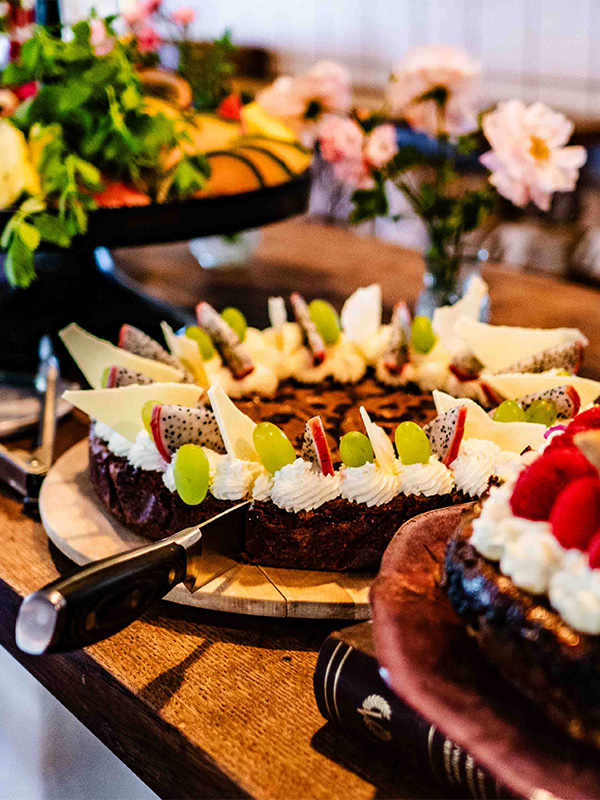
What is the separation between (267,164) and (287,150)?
13cm

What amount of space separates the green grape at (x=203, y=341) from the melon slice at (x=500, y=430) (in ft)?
1.28

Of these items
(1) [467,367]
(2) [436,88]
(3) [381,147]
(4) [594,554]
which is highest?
(2) [436,88]

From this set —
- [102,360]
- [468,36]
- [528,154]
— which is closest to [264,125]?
[528,154]

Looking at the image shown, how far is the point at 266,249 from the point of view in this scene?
8.38 ft

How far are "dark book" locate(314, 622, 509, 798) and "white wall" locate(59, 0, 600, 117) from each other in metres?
3.42

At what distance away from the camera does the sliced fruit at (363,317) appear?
4.71 ft

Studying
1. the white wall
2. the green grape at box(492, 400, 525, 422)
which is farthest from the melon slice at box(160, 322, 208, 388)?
the white wall

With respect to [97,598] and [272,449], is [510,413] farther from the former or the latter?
[97,598]

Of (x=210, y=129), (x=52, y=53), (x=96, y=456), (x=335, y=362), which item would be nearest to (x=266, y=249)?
(x=210, y=129)

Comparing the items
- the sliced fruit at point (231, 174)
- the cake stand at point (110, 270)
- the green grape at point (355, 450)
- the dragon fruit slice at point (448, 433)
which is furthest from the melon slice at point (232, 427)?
the sliced fruit at point (231, 174)

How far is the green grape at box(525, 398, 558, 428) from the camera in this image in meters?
1.09

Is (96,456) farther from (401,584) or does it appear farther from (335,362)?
(401,584)

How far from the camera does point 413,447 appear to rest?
1015 mm

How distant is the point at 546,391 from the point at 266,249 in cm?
154
